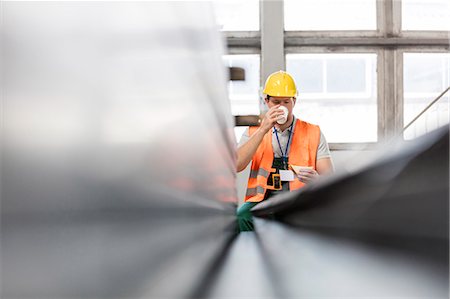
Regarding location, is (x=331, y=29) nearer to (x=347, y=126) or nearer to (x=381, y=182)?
(x=347, y=126)

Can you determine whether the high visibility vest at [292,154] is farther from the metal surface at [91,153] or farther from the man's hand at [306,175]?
the metal surface at [91,153]

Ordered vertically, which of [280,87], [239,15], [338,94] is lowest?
[280,87]

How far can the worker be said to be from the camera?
6.79ft

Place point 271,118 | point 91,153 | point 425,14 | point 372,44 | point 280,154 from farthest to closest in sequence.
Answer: point 425,14 → point 372,44 → point 280,154 → point 271,118 → point 91,153

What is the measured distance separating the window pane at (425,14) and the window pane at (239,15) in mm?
1126

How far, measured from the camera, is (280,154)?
2.20m

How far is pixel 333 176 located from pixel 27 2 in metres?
0.54

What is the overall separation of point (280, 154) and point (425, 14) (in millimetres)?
2331

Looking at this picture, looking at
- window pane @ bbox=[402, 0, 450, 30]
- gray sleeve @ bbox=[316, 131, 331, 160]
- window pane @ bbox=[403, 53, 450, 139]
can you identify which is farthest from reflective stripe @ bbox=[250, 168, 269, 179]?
window pane @ bbox=[402, 0, 450, 30]

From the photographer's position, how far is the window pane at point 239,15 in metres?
3.75

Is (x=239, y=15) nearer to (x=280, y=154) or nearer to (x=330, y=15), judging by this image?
(x=330, y=15)

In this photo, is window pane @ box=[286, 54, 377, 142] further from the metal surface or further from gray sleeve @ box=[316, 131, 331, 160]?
the metal surface

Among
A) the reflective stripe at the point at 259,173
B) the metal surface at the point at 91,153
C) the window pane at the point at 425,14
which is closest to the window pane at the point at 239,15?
the window pane at the point at 425,14

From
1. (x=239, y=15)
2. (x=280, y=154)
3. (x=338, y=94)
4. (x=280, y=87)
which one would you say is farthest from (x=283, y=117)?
(x=239, y=15)
